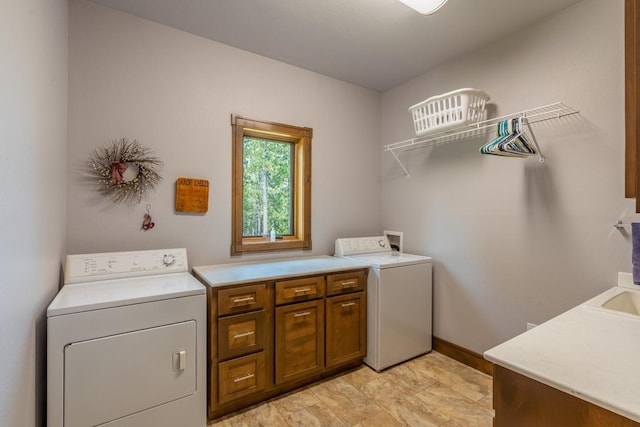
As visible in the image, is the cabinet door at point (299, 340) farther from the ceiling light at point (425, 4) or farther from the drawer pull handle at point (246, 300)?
the ceiling light at point (425, 4)

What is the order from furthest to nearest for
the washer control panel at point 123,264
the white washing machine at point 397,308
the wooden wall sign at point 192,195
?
the white washing machine at point 397,308
the wooden wall sign at point 192,195
the washer control panel at point 123,264

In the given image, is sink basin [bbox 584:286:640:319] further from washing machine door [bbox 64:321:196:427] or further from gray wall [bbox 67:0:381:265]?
washing machine door [bbox 64:321:196:427]

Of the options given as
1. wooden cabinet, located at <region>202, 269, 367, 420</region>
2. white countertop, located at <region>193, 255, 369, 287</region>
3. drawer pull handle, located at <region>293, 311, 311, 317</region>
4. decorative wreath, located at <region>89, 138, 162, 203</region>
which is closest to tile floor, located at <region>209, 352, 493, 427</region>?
wooden cabinet, located at <region>202, 269, 367, 420</region>

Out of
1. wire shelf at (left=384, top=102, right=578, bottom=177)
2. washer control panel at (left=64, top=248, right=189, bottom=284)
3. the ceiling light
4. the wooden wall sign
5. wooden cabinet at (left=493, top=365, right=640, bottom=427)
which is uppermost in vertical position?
the ceiling light

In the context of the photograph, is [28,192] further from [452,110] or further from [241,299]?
[452,110]

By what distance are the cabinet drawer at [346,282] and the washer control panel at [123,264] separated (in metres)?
1.04

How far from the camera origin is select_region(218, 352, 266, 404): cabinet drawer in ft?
5.83

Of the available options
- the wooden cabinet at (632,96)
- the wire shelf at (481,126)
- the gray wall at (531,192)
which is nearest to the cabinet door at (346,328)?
the gray wall at (531,192)

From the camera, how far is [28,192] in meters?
1.17

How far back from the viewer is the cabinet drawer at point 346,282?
222cm

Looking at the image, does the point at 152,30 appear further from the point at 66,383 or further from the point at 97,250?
the point at 66,383

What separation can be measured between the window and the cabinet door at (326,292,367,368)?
69 cm

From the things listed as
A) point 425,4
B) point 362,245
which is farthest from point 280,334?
point 425,4

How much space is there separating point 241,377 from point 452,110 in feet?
7.68
